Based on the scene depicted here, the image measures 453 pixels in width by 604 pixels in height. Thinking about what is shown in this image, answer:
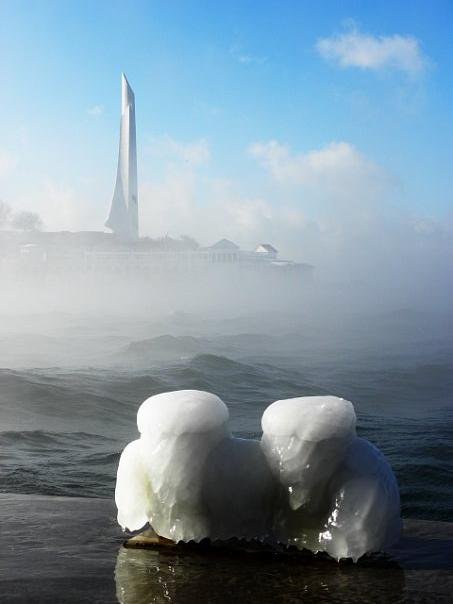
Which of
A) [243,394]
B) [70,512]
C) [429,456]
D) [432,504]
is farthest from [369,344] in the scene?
[70,512]

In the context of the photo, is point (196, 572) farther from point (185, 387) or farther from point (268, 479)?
point (185, 387)

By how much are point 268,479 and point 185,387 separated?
39.5 ft

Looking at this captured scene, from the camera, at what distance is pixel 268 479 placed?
2.53 meters

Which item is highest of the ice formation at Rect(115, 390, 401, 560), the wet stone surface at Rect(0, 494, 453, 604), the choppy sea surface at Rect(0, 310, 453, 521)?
the ice formation at Rect(115, 390, 401, 560)

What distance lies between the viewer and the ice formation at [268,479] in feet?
7.95

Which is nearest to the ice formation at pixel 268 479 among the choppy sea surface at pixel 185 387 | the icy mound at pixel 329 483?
the icy mound at pixel 329 483

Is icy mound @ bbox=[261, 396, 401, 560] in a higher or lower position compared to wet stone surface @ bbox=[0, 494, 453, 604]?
higher

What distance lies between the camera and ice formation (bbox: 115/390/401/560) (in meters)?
2.42

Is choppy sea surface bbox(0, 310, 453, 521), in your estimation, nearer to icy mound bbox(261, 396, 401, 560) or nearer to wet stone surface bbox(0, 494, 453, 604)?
wet stone surface bbox(0, 494, 453, 604)

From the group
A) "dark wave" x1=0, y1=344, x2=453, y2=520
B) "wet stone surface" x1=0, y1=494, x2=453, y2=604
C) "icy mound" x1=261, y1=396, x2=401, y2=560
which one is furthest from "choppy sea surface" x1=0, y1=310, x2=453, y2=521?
"icy mound" x1=261, y1=396, x2=401, y2=560

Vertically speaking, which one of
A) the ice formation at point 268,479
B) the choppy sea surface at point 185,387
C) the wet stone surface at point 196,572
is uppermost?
the ice formation at point 268,479

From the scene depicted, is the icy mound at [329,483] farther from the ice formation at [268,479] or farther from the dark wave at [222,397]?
the dark wave at [222,397]

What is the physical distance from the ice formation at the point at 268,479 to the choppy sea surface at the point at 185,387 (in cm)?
213

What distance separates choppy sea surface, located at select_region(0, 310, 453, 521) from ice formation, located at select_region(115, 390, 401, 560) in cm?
213
